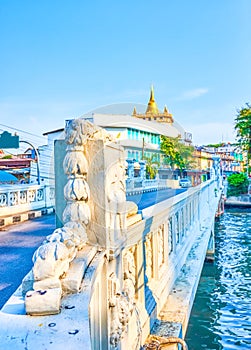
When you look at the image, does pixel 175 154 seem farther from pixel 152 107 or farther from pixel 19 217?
pixel 19 217

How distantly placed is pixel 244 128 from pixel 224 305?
1423 inches

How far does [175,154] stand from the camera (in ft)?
130

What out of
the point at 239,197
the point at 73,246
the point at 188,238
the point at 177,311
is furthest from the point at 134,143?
the point at 73,246

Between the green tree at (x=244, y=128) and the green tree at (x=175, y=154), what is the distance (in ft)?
20.9

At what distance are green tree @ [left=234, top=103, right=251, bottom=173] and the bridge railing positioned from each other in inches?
1411

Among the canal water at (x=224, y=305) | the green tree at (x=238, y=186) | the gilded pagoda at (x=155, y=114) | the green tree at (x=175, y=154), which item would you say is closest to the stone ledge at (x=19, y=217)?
the canal water at (x=224, y=305)

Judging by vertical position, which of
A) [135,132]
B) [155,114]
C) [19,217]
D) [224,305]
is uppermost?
[155,114]

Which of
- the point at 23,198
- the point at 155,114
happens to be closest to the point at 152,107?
the point at 155,114

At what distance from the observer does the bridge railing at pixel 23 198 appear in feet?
27.0

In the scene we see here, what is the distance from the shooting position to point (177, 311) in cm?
484

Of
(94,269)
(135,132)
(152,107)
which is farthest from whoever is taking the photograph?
(152,107)

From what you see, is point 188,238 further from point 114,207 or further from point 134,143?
point 134,143

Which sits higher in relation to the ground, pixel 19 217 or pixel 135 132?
pixel 135 132

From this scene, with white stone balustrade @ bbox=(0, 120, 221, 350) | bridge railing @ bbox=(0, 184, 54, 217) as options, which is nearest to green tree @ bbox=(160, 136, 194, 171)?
bridge railing @ bbox=(0, 184, 54, 217)
